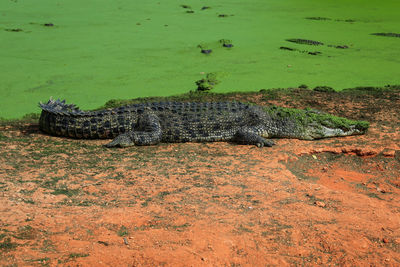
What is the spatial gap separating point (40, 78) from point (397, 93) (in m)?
5.67

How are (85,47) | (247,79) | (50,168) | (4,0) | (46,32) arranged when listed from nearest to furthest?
(50,168) < (247,79) < (85,47) < (46,32) < (4,0)

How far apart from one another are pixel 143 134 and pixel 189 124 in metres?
0.55

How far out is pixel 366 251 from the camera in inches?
91.2

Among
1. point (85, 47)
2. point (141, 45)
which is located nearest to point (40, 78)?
point (85, 47)

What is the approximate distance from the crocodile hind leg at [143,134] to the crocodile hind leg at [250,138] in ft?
2.95

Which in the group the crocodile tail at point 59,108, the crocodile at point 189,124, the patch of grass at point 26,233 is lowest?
the patch of grass at point 26,233

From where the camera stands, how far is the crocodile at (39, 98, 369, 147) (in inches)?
167

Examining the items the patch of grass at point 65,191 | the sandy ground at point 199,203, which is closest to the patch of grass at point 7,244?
the sandy ground at point 199,203

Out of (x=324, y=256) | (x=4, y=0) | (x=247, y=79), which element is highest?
(x=4, y=0)

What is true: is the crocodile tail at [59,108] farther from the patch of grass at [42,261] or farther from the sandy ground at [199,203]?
Answer: the patch of grass at [42,261]

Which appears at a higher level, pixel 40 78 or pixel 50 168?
pixel 40 78

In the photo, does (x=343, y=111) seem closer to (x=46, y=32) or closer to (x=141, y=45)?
(x=141, y=45)

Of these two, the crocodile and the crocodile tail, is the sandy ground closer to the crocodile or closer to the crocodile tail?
the crocodile

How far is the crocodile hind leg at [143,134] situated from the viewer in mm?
4071
